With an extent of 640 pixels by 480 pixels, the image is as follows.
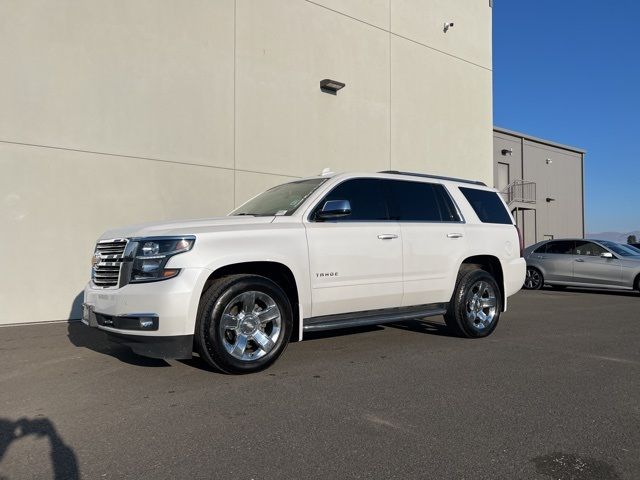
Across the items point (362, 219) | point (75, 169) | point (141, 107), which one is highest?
point (141, 107)

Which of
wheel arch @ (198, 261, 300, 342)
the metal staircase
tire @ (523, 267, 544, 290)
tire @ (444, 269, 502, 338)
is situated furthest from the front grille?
the metal staircase

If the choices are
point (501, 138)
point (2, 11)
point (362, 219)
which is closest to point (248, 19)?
point (2, 11)

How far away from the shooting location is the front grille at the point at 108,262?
4848 mm

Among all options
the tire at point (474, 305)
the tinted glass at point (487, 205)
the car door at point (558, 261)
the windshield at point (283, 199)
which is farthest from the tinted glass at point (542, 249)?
the windshield at point (283, 199)

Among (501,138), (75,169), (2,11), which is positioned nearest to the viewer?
(2,11)

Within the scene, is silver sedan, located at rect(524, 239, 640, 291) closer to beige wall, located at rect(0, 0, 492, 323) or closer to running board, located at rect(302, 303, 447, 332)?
beige wall, located at rect(0, 0, 492, 323)

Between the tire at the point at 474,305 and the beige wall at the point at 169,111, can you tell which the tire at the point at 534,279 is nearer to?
the beige wall at the point at 169,111

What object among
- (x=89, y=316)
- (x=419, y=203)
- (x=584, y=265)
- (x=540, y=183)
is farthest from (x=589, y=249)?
(x=540, y=183)

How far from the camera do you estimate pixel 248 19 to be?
1081cm

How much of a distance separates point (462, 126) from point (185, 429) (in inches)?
552

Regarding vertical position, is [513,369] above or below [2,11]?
below

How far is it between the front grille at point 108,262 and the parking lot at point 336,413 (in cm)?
90

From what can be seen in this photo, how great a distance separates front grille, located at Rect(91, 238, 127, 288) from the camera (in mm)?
4848

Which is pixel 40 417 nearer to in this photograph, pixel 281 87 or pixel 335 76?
pixel 281 87
